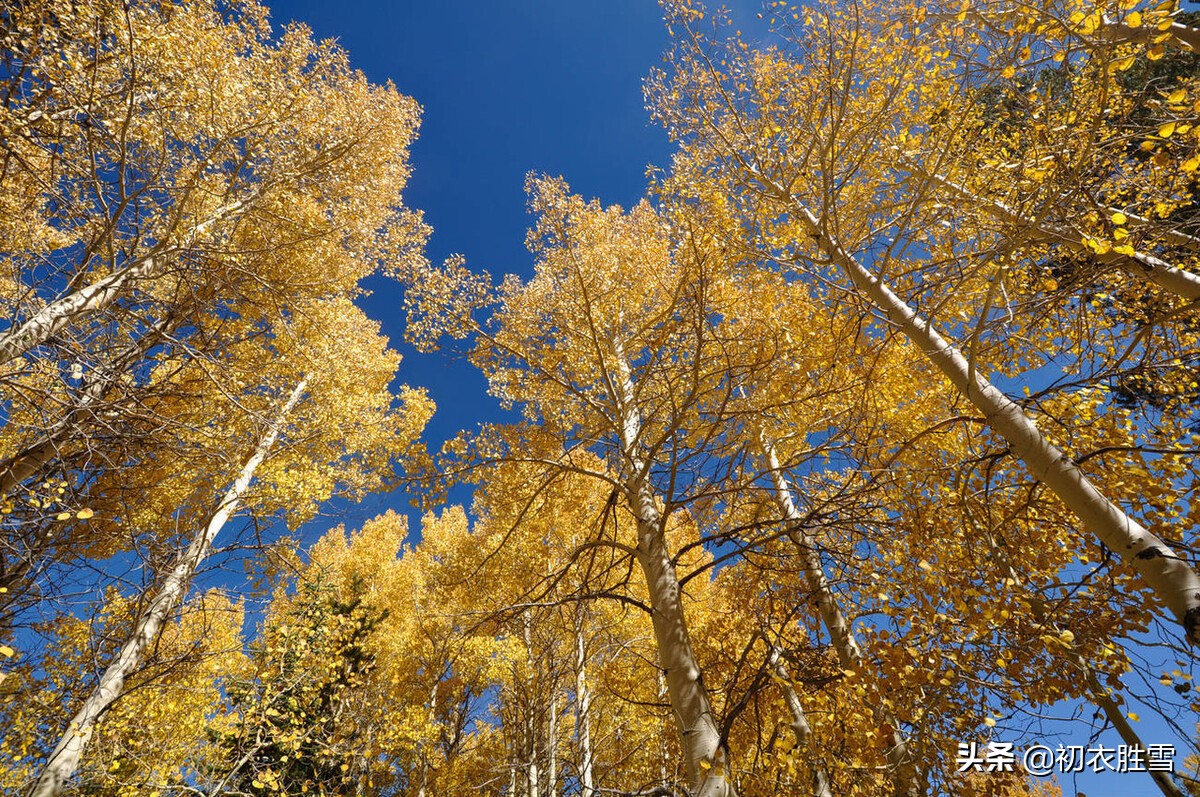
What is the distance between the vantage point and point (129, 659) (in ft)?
16.4

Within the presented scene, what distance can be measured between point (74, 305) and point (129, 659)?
383cm

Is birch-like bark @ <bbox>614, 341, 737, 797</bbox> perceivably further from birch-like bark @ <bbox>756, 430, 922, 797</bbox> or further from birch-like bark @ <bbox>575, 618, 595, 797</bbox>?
birch-like bark @ <bbox>575, 618, 595, 797</bbox>

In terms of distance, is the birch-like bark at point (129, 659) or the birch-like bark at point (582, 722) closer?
the birch-like bark at point (129, 659)

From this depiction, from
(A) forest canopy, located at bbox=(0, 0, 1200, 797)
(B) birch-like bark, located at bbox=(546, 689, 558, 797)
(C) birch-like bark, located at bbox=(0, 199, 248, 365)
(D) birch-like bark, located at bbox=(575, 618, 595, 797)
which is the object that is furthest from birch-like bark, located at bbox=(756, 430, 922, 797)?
(C) birch-like bark, located at bbox=(0, 199, 248, 365)

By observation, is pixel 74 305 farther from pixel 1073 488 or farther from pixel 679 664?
pixel 1073 488

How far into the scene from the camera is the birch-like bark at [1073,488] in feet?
7.05

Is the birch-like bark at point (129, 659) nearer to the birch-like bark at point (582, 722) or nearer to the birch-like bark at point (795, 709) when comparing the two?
the birch-like bark at point (582, 722)

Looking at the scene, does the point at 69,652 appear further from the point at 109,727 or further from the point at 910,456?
the point at 910,456

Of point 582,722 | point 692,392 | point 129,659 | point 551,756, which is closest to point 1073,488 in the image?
point 692,392

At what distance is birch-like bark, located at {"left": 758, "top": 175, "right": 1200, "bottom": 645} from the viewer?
2.15 m

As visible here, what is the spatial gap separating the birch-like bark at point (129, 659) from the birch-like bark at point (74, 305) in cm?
A: 130

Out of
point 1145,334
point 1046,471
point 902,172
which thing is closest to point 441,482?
point 1046,471

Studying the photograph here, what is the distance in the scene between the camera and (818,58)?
4.82 m

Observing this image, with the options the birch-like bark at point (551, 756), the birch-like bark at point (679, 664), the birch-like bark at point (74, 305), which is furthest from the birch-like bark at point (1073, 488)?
the birch-like bark at point (551, 756)
